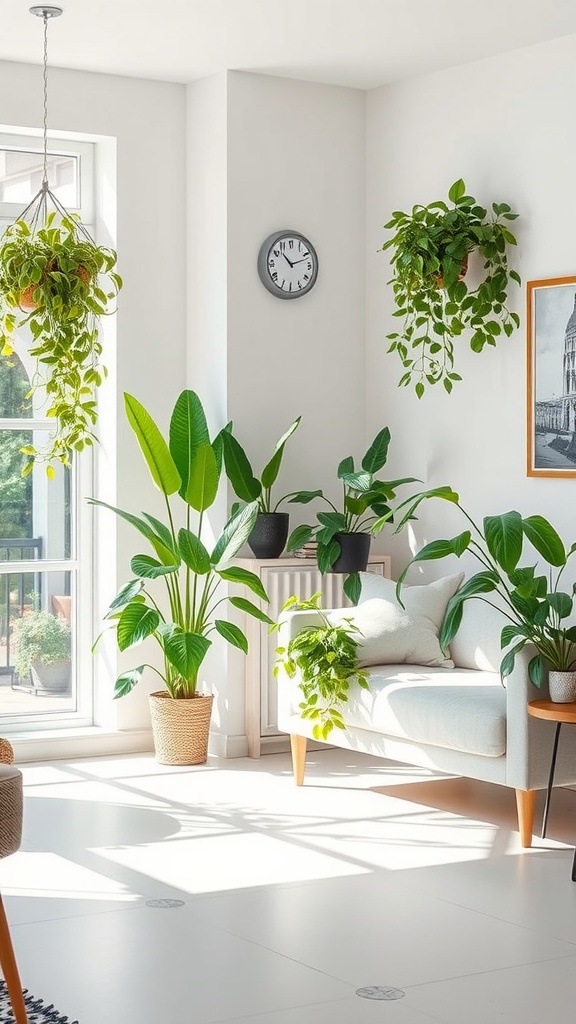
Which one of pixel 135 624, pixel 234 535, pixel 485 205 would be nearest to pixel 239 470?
pixel 234 535

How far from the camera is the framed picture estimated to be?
5.56 m

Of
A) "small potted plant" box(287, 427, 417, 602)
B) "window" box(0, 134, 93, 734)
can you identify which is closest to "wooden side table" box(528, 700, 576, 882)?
"small potted plant" box(287, 427, 417, 602)

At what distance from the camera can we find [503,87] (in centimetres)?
589

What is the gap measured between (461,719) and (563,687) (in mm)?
409

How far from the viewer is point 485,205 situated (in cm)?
600

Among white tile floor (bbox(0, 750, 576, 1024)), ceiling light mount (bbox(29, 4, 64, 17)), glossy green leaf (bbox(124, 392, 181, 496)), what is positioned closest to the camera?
white tile floor (bbox(0, 750, 576, 1024))

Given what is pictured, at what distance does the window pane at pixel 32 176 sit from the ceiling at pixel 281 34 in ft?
1.51

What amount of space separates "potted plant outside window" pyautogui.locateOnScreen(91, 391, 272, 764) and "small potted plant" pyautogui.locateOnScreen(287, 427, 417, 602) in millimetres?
358

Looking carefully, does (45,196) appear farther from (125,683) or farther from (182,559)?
(125,683)

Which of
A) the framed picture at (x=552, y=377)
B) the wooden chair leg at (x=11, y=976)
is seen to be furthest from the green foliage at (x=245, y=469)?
the wooden chair leg at (x=11, y=976)

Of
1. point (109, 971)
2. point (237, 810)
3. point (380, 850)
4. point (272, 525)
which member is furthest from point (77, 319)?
point (109, 971)

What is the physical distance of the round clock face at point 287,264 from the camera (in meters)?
6.39

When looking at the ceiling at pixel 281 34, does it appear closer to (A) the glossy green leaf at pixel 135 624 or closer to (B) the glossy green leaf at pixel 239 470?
(B) the glossy green leaf at pixel 239 470

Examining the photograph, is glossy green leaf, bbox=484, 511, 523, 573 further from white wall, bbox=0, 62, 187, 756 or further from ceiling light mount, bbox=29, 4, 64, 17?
ceiling light mount, bbox=29, 4, 64, 17
